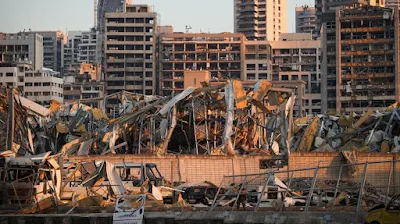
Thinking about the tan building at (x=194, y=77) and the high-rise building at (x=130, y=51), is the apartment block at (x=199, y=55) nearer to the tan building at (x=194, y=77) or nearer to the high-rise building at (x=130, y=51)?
the high-rise building at (x=130, y=51)

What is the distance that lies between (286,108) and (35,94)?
96.1m

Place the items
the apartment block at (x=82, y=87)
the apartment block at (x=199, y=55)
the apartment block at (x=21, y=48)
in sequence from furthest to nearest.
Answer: the apartment block at (x=21, y=48) < the apartment block at (x=82, y=87) < the apartment block at (x=199, y=55)

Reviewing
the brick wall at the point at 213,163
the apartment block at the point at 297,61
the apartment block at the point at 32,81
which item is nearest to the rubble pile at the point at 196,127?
the brick wall at the point at 213,163

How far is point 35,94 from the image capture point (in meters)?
138

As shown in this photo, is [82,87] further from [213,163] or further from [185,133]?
[213,163]

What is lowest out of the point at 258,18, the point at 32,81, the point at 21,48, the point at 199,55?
the point at 32,81

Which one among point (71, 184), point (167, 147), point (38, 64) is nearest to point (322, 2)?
point (38, 64)

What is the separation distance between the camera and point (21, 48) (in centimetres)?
15412

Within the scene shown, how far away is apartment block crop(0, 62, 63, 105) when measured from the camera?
136 m

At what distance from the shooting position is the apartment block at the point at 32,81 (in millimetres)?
135500

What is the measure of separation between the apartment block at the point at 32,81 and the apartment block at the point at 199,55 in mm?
16859

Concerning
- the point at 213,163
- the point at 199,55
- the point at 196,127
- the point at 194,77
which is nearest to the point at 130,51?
the point at 199,55

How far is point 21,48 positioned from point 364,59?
62.9 metres

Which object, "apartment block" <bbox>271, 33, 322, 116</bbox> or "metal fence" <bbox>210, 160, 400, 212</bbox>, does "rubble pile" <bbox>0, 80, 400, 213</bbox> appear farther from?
"apartment block" <bbox>271, 33, 322, 116</bbox>
